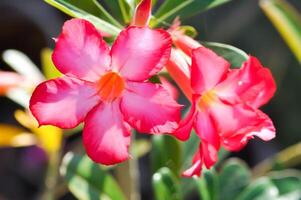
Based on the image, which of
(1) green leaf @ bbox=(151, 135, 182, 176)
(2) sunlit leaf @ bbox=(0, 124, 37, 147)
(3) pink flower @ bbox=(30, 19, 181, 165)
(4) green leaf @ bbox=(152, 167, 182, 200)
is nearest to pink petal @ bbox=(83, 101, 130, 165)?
(3) pink flower @ bbox=(30, 19, 181, 165)

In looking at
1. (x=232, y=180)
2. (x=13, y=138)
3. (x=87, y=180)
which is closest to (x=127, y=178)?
(x=87, y=180)

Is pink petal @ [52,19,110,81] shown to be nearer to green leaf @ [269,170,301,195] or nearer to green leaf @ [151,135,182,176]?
green leaf @ [151,135,182,176]

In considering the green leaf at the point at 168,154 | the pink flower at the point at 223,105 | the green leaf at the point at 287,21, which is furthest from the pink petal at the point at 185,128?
the green leaf at the point at 287,21

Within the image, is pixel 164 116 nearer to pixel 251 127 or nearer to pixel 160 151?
pixel 251 127

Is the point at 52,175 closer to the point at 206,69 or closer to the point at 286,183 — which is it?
the point at 286,183

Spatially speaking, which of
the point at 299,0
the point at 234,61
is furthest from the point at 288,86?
the point at 234,61

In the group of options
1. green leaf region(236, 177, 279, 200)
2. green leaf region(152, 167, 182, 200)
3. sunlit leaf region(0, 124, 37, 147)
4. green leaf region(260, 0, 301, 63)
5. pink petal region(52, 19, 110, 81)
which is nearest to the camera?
pink petal region(52, 19, 110, 81)
